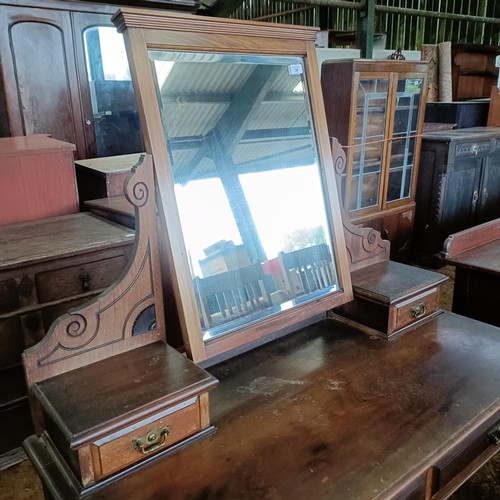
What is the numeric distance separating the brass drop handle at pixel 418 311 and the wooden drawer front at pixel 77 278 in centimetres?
111

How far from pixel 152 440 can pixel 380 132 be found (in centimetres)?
286

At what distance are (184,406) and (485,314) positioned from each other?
1583 millimetres

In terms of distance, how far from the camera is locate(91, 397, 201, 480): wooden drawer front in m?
0.85

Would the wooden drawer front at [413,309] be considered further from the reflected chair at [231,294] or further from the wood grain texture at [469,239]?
the wood grain texture at [469,239]

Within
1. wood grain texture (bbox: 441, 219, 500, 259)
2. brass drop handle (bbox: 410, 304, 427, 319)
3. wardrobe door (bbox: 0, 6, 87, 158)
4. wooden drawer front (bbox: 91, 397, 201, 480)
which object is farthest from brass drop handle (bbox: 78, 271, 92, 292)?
wardrobe door (bbox: 0, 6, 87, 158)

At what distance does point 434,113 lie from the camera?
4824 mm

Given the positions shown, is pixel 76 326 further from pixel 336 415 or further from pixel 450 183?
pixel 450 183

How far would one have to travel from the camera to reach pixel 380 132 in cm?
332

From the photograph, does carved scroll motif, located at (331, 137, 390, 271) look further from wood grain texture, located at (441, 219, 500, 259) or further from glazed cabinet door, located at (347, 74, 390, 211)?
glazed cabinet door, located at (347, 74, 390, 211)

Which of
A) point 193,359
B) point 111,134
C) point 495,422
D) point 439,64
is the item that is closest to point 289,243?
point 193,359

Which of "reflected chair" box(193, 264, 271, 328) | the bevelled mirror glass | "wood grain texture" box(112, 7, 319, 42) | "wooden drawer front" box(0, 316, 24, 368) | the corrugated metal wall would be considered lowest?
"wooden drawer front" box(0, 316, 24, 368)

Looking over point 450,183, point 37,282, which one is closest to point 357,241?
point 37,282

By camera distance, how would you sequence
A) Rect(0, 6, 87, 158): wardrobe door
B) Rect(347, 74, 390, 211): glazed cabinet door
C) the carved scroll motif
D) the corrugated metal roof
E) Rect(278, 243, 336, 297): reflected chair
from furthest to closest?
Rect(347, 74, 390, 211): glazed cabinet door
Rect(0, 6, 87, 158): wardrobe door
the carved scroll motif
Rect(278, 243, 336, 297): reflected chair
the corrugated metal roof

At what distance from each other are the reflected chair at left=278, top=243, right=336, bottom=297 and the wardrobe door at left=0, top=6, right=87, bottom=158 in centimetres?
252
